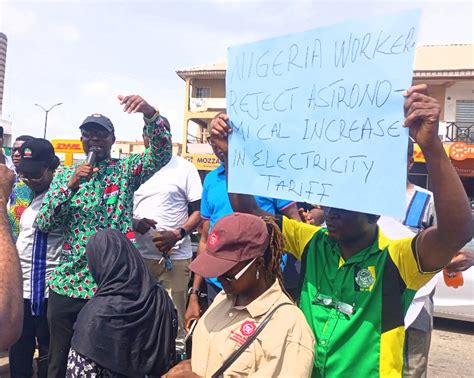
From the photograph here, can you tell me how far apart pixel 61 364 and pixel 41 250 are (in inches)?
31.0

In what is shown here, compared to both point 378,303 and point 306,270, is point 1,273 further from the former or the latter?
point 378,303

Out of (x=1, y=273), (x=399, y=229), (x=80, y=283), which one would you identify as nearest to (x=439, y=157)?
(x=399, y=229)

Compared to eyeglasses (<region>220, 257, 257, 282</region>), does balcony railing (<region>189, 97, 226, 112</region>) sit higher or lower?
higher

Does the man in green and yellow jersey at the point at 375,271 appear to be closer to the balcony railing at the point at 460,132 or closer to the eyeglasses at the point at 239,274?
the eyeglasses at the point at 239,274

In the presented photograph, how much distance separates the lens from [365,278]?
181cm

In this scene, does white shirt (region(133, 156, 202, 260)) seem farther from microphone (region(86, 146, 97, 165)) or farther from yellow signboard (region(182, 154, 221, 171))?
yellow signboard (region(182, 154, 221, 171))

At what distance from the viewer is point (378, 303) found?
1.76m

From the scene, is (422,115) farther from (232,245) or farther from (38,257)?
(38,257)

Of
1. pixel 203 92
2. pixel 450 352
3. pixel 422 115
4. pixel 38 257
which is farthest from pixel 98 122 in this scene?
pixel 203 92

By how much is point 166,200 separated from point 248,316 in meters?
2.08

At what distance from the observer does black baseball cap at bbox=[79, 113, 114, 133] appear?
309 centimetres

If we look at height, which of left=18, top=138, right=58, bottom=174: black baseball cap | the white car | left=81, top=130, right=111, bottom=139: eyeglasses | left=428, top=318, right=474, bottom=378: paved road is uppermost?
left=81, top=130, right=111, bottom=139: eyeglasses

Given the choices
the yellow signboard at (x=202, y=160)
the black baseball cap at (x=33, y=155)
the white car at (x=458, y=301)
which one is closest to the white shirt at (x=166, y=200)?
the black baseball cap at (x=33, y=155)

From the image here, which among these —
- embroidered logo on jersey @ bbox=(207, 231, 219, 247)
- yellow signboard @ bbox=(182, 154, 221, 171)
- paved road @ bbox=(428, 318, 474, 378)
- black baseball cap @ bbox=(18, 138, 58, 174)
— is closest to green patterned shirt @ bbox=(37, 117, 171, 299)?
black baseball cap @ bbox=(18, 138, 58, 174)
